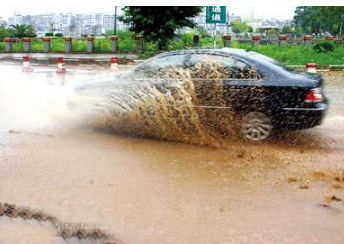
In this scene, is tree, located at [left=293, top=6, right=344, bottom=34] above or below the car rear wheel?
above

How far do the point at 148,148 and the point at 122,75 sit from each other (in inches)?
58.5

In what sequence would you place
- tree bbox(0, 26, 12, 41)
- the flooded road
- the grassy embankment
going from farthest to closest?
tree bbox(0, 26, 12, 41)
the grassy embankment
the flooded road

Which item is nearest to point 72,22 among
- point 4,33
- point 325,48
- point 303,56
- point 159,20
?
point 4,33

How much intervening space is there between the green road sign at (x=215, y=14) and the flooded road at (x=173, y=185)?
45.0 ft

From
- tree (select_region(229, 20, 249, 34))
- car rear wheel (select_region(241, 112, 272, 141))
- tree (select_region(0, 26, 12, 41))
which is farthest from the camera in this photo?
tree (select_region(229, 20, 249, 34))

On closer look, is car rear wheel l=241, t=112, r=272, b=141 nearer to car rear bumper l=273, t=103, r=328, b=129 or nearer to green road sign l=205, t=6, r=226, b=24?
car rear bumper l=273, t=103, r=328, b=129

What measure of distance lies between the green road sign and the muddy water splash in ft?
47.9

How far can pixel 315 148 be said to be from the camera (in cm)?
712

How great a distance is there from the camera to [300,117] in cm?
707

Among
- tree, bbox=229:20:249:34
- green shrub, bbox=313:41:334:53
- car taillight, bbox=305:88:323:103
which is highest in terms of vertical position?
tree, bbox=229:20:249:34

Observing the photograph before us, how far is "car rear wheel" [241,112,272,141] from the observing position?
7219 mm

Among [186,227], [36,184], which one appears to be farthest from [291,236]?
[36,184]

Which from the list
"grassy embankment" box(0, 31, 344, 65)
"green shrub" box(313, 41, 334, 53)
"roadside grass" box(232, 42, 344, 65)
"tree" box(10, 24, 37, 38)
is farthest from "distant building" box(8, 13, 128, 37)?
"green shrub" box(313, 41, 334, 53)

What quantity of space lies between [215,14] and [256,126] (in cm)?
1532
